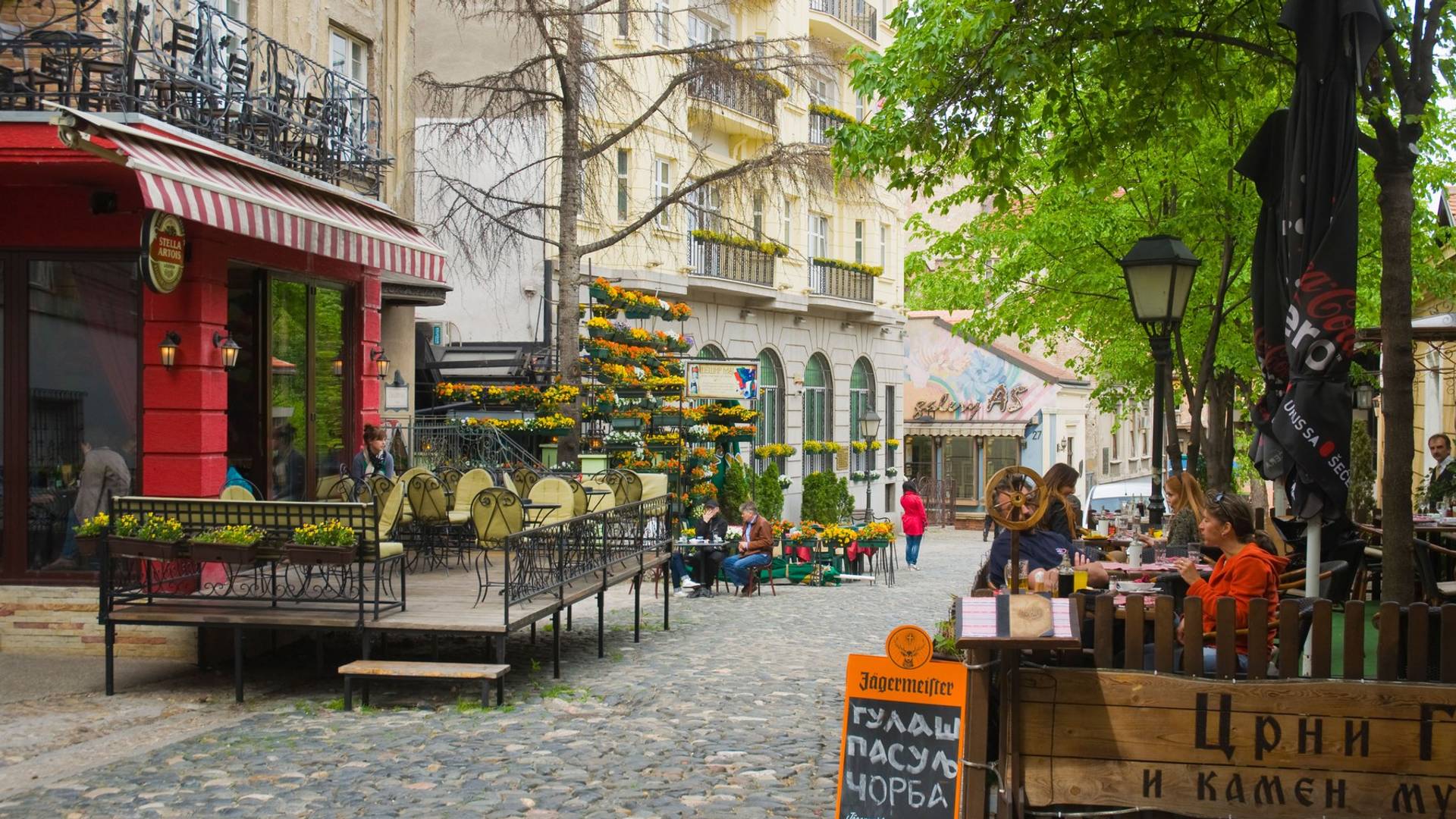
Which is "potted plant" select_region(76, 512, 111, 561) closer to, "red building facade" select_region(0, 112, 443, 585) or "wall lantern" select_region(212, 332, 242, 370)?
"red building facade" select_region(0, 112, 443, 585)

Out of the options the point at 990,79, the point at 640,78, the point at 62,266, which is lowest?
the point at 62,266

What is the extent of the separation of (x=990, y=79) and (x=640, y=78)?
69.6 feet

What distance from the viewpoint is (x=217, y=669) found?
12195mm

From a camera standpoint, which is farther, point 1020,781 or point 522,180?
point 522,180

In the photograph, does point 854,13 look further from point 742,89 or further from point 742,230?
point 742,89

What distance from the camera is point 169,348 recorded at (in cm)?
1259

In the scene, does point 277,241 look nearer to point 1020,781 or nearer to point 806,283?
point 1020,781

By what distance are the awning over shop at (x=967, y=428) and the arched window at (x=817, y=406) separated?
1230 centimetres

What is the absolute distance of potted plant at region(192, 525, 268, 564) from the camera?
10.8 metres

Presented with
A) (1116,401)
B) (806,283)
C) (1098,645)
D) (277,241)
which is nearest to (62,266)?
(277,241)

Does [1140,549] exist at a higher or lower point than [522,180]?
lower

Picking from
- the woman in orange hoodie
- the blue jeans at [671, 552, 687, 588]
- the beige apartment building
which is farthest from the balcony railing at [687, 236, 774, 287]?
the woman in orange hoodie

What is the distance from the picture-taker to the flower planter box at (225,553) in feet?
35.4

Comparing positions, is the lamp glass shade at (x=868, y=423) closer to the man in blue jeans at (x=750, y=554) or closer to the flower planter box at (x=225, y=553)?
the man in blue jeans at (x=750, y=554)
